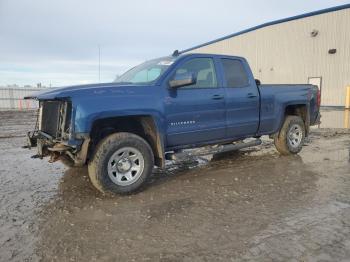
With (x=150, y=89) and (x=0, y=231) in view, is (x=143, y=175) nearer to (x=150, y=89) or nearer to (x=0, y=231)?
(x=150, y=89)

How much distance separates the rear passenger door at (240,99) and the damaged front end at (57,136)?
270cm

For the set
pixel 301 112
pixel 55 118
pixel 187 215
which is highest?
pixel 301 112

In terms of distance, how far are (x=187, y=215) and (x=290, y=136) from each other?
4.37 metres

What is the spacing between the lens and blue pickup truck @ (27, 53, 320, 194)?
488 cm

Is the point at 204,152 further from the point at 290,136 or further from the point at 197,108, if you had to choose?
the point at 290,136

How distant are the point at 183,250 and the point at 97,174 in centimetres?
194

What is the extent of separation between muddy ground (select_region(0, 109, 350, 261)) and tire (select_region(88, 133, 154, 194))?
0.19 meters

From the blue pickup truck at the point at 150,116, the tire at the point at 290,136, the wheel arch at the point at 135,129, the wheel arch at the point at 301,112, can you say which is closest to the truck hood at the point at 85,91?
the blue pickup truck at the point at 150,116

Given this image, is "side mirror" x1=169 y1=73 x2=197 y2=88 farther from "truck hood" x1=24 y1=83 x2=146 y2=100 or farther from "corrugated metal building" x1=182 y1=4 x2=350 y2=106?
"corrugated metal building" x1=182 y1=4 x2=350 y2=106

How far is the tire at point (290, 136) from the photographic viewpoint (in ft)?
25.3

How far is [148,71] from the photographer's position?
6105 mm

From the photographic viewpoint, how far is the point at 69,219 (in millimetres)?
4234

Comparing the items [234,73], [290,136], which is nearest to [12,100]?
[290,136]

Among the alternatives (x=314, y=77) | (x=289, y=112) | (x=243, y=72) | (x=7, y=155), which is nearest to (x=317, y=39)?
(x=314, y=77)
